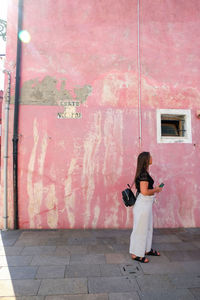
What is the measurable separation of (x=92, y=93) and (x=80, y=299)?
13.7ft

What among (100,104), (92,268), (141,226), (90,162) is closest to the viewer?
(92,268)

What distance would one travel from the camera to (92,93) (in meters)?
5.13

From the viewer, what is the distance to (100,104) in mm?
5117

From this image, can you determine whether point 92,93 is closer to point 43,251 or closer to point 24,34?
point 24,34

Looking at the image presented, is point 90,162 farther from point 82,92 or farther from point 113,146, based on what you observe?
point 82,92

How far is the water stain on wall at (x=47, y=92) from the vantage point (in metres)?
5.04

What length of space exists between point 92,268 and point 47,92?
3927 mm

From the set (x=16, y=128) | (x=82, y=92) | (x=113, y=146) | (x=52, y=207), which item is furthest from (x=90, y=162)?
(x=16, y=128)

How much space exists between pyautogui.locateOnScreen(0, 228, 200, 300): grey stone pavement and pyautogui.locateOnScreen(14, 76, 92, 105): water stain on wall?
122 inches

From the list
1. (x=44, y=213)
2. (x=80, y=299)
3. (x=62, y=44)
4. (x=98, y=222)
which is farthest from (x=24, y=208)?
(x=62, y=44)

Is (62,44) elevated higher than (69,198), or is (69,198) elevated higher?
(62,44)

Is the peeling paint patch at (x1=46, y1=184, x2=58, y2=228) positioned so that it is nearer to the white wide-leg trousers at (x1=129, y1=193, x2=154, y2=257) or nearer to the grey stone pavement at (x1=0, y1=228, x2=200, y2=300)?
the grey stone pavement at (x1=0, y1=228, x2=200, y2=300)

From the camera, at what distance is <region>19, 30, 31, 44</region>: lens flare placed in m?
5.16

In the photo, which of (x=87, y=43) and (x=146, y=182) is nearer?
(x=146, y=182)
